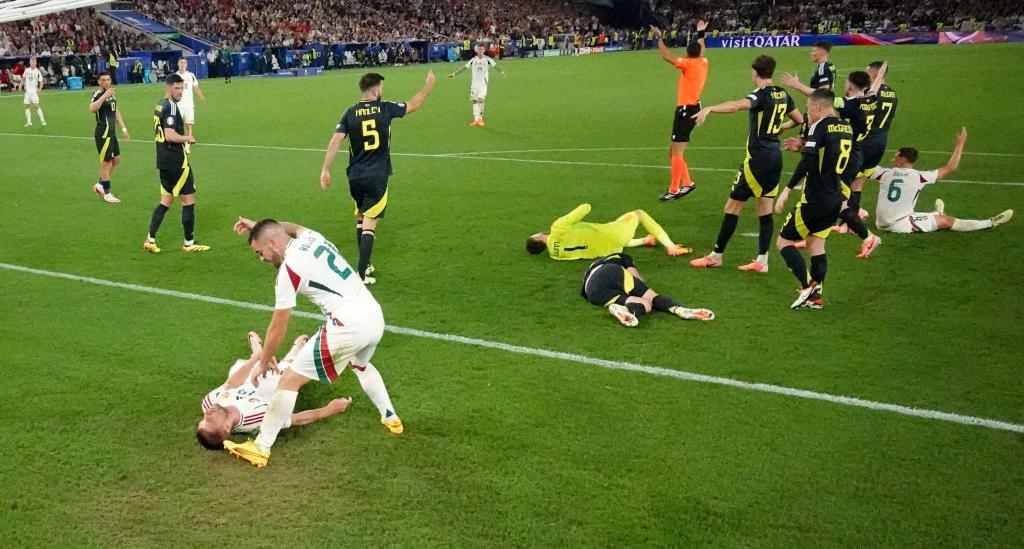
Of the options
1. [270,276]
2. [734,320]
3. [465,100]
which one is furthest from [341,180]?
[465,100]

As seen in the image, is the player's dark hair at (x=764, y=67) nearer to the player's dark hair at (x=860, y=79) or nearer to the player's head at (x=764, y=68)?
the player's head at (x=764, y=68)

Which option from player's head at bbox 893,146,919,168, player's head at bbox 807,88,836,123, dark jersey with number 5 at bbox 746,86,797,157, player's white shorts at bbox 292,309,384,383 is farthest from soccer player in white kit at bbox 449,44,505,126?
player's white shorts at bbox 292,309,384,383

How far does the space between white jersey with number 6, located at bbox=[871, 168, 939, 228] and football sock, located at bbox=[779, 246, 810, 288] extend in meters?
3.44

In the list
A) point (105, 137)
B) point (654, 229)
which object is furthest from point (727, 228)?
point (105, 137)

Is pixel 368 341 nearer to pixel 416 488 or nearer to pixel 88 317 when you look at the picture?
pixel 416 488

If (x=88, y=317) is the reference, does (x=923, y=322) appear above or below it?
above

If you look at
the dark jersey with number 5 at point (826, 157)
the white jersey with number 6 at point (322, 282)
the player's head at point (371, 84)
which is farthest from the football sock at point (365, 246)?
the dark jersey with number 5 at point (826, 157)

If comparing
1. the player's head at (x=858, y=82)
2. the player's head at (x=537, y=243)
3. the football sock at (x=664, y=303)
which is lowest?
the football sock at (x=664, y=303)

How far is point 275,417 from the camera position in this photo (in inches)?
215

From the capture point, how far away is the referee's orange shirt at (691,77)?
1303cm

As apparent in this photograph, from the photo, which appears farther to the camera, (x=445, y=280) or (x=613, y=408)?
(x=445, y=280)

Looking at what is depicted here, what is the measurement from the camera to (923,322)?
7789 mm

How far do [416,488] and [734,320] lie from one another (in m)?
4.08

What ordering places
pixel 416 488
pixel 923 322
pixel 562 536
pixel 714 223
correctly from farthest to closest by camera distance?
pixel 714 223 → pixel 923 322 → pixel 416 488 → pixel 562 536
